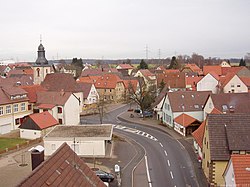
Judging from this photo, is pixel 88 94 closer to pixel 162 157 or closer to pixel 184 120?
pixel 184 120

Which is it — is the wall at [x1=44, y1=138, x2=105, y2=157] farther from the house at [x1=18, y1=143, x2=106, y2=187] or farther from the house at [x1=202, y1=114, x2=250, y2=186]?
the house at [x1=18, y1=143, x2=106, y2=187]

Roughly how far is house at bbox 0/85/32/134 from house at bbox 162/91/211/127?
2055cm

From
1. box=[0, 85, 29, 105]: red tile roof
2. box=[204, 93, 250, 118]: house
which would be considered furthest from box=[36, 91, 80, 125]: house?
box=[204, 93, 250, 118]: house

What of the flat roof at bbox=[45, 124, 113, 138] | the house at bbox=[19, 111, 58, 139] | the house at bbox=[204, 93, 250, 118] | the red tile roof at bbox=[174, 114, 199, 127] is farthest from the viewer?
the red tile roof at bbox=[174, 114, 199, 127]

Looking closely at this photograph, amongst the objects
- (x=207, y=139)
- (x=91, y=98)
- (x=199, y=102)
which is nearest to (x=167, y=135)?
(x=199, y=102)

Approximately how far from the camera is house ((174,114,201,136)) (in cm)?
4259

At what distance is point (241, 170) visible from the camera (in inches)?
753

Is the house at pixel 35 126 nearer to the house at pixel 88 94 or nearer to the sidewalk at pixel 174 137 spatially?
the sidewalk at pixel 174 137

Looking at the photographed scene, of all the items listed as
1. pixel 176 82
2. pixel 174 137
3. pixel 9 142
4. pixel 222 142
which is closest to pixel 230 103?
pixel 174 137

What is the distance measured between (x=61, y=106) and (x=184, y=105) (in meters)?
17.4

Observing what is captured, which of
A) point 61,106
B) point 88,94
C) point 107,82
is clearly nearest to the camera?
point 61,106

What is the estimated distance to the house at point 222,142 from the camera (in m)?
25.4

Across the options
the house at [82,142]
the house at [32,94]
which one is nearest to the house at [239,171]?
the house at [82,142]

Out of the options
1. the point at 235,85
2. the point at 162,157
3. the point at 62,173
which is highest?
the point at 235,85
